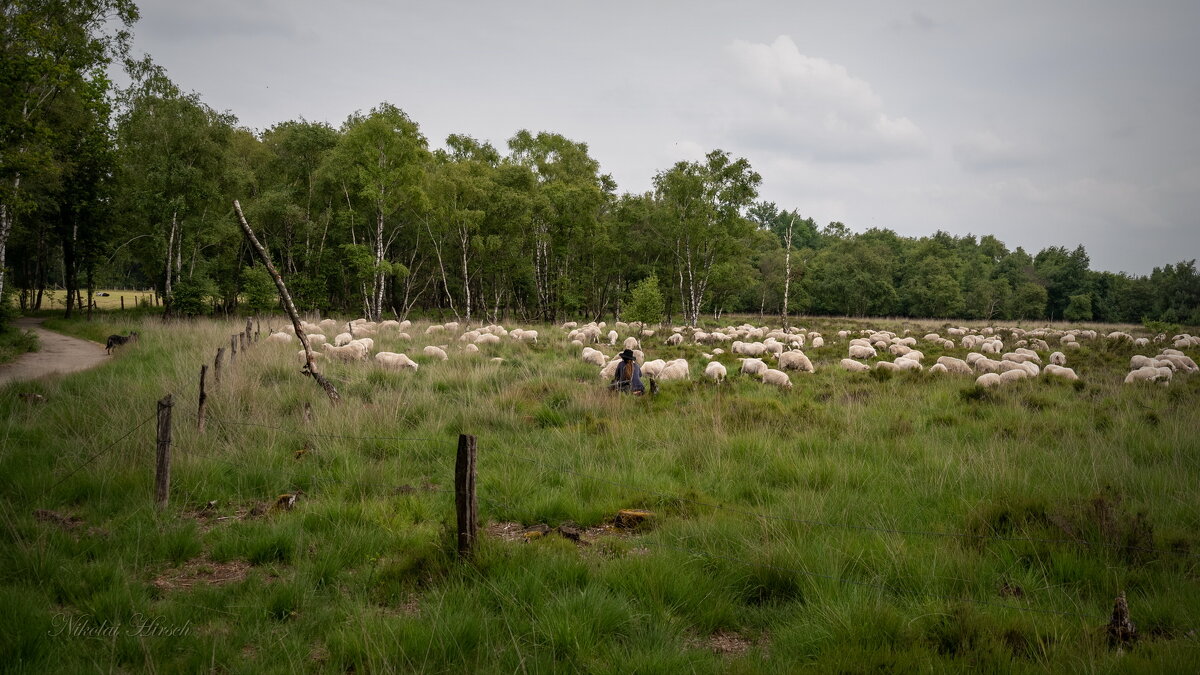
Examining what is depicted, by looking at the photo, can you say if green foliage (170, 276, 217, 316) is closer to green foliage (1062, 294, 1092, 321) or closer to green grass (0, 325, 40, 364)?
green grass (0, 325, 40, 364)

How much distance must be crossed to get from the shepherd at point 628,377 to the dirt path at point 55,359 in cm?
1190

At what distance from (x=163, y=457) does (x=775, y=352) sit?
16992 mm

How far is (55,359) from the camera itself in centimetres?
1544

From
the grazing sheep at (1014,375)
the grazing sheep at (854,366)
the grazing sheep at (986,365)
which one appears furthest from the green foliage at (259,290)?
the grazing sheep at (1014,375)

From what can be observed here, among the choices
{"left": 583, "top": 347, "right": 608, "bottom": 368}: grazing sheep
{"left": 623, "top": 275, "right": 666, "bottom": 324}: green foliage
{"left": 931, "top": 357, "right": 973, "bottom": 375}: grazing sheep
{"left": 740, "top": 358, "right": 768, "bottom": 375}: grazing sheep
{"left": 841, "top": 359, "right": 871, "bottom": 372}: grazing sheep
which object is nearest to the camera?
{"left": 740, "top": 358, "right": 768, "bottom": 375}: grazing sheep

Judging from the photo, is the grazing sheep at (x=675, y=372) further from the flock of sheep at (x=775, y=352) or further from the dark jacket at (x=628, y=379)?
the dark jacket at (x=628, y=379)

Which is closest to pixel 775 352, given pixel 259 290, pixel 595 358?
pixel 595 358

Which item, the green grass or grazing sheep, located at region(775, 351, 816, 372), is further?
grazing sheep, located at region(775, 351, 816, 372)

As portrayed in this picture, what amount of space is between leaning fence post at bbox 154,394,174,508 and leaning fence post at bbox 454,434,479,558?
3.23 metres

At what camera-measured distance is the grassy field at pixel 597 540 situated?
311 cm

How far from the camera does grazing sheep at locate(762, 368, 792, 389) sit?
476 inches

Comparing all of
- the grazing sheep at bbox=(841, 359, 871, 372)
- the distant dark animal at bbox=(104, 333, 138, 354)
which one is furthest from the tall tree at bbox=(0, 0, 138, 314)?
the grazing sheep at bbox=(841, 359, 871, 372)

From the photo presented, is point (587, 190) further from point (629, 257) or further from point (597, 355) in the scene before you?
point (597, 355)

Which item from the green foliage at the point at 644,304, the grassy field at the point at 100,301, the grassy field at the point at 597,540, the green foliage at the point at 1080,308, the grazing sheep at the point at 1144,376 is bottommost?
the grassy field at the point at 597,540
